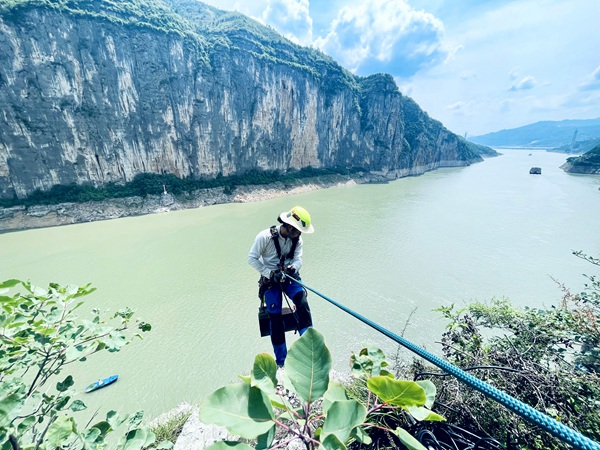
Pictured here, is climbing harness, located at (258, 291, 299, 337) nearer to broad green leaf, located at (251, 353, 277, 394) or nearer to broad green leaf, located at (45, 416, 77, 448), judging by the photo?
broad green leaf, located at (45, 416, 77, 448)

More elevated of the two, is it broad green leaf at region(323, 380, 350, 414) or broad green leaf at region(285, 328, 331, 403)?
broad green leaf at region(285, 328, 331, 403)

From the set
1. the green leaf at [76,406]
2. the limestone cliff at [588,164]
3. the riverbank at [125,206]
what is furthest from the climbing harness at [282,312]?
the limestone cliff at [588,164]

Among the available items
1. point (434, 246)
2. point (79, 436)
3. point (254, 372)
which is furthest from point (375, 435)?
point (434, 246)

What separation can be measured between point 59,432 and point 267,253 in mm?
2286

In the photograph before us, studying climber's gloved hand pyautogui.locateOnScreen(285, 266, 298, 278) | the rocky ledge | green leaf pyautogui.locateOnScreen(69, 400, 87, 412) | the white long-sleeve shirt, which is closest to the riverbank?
the rocky ledge

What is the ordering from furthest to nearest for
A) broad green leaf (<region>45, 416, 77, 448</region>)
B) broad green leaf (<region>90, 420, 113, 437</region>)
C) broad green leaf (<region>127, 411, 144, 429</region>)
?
broad green leaf (<region>127, 411, 144, 429</region>)
broad green leaf (<region>90, 420, 113, 437</region>)
broad green leaf (<region>45, 416, 77, 448</region>)

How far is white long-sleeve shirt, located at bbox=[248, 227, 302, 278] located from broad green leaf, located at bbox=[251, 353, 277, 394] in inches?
87.4

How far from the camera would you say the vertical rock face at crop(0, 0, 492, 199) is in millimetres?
21078

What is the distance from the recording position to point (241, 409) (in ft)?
2.30

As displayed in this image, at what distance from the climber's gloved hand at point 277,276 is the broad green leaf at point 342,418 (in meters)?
2.41

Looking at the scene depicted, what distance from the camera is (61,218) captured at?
67.2 feet

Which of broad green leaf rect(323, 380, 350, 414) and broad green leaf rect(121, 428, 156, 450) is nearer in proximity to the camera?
broad green leaf rect(323, 380, 350, 414)

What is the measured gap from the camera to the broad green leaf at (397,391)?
71 centimetres

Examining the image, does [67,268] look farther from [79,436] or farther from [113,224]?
[79,436]
